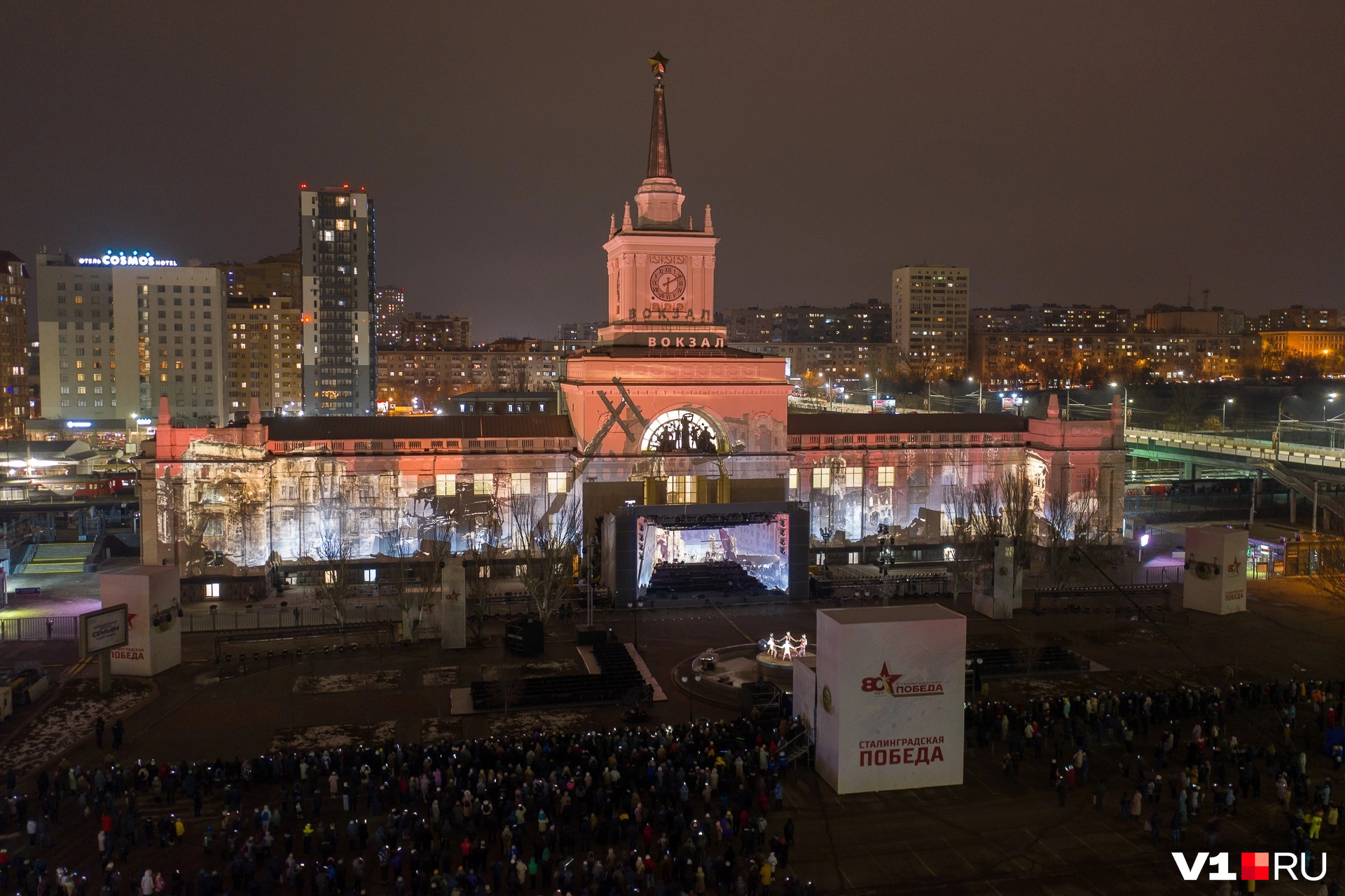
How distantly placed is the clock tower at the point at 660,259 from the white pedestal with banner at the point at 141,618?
29679mm

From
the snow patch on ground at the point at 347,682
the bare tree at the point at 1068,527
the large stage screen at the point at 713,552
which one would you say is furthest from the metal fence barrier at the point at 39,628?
the bare tree at the point at 1068,527

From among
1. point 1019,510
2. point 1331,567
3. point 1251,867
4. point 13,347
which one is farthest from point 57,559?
point 13,347

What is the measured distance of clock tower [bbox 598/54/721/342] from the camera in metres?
61.8

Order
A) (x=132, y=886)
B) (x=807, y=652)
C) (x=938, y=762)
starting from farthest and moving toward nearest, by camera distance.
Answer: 1. (x=807, y=652)
2. (x=938, y=762)
3. (x=132, y=886)

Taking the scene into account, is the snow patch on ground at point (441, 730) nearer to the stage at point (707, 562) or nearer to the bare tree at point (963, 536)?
the stage at point (707, 562)

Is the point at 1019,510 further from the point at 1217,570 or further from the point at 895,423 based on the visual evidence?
the point at 895,423

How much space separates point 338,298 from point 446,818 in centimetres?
11747

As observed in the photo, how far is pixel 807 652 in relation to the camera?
39.5m

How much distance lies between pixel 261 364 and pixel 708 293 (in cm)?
10442

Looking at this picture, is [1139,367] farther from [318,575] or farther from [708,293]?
[318,575]

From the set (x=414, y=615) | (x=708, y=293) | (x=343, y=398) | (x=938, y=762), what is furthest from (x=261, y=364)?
(x=938, y=762)

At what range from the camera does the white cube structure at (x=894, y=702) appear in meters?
29.3

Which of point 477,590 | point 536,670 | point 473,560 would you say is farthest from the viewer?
point 473,560

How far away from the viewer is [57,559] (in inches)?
2325
